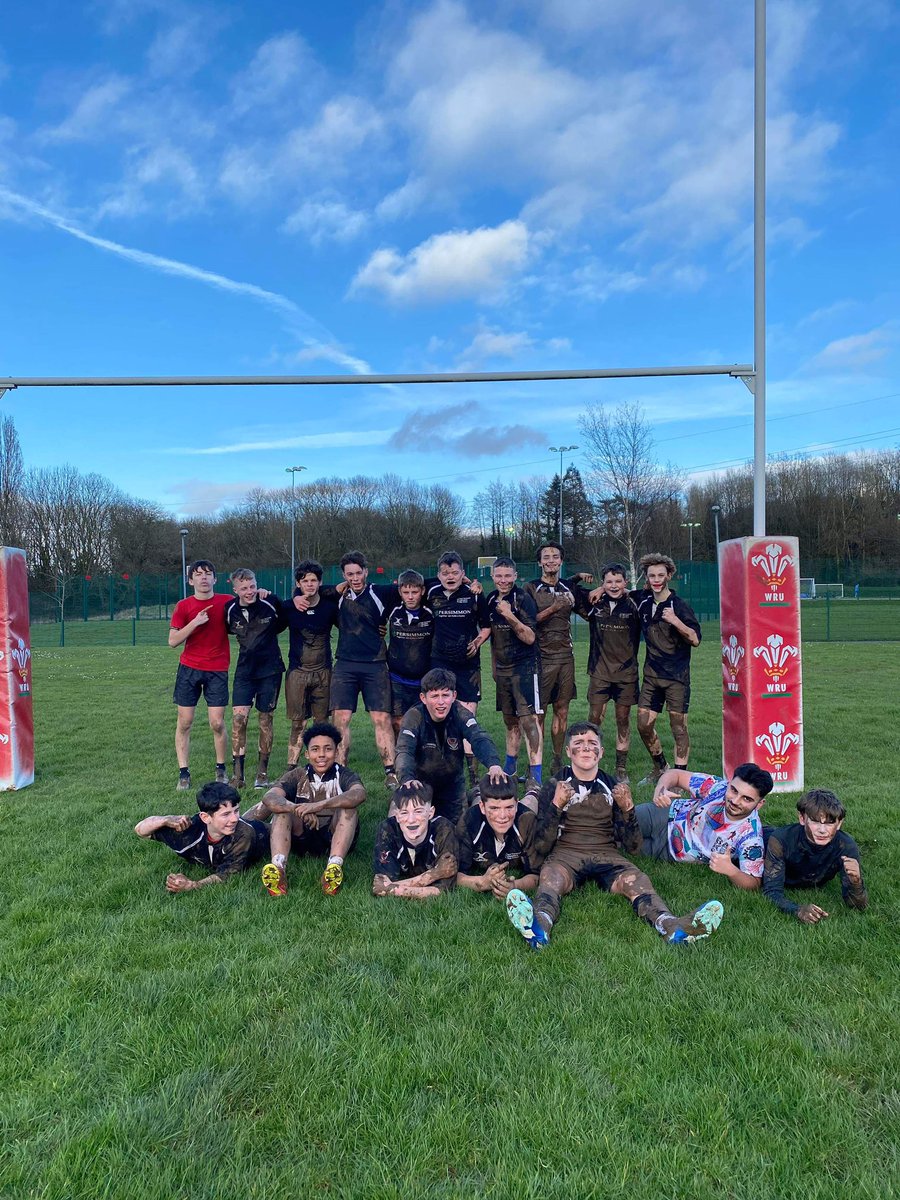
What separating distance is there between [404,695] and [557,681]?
1.62 meters

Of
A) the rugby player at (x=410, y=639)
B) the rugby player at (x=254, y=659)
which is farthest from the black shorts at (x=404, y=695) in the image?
the rugby player at (x=254, y=659)

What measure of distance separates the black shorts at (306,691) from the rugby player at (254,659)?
0.50ft

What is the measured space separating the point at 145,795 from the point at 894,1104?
6138 millimetres

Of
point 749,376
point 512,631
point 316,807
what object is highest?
point 749,376

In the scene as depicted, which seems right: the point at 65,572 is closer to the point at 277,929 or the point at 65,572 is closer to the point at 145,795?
the point at 145,795

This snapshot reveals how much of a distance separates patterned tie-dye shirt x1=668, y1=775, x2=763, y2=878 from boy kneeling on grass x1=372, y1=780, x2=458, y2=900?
5.09 ft

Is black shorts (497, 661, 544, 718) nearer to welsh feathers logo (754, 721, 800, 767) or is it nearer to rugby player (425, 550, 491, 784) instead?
rugby player (425, 550, 491, 784)

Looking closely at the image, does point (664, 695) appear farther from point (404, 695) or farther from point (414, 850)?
point (414, 850)

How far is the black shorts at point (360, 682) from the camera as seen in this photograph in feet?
23.7

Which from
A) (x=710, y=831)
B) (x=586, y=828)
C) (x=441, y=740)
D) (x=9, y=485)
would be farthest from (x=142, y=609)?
(x=710, y=831)

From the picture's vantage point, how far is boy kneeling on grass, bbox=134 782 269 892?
4.84m

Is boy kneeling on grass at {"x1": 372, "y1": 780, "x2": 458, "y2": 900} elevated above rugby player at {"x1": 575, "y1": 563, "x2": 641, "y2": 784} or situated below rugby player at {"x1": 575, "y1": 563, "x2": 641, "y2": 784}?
below

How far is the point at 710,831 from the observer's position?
4992mm

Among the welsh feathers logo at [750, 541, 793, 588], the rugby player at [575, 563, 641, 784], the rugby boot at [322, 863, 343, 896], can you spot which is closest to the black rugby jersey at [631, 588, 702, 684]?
the rugby player at [575, 563, 641, 784]
